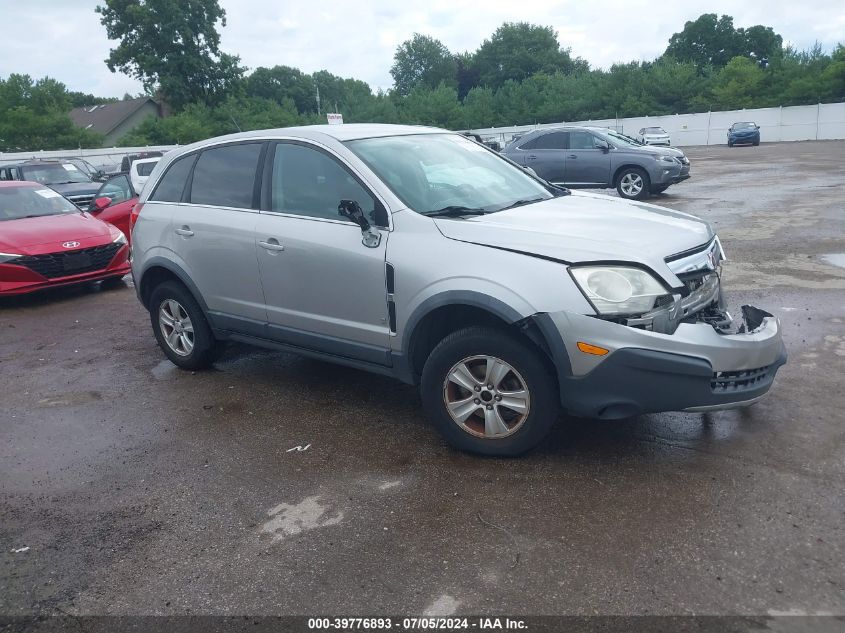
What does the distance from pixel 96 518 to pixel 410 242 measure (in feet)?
7.34

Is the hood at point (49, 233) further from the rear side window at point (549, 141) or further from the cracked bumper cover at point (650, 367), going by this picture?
the rear side window at point (549, 141)

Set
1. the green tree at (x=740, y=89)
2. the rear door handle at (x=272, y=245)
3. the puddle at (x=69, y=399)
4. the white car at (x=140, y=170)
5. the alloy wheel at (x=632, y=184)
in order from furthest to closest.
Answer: the green tree at (x=740, y=89)
the alloy wheel at (x=632, y=184)
the white car at (x=140, y=170)
the puddle at (x=69, y=399)
the rear door handle at (x=272, y=245)

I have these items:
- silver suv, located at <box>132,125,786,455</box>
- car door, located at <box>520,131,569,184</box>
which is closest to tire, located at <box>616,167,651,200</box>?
car door, located at <box>520,131,569,184</box>

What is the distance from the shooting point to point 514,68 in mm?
86938

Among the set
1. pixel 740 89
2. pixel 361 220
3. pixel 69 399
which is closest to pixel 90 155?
pixel 69 399

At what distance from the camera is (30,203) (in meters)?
10.3

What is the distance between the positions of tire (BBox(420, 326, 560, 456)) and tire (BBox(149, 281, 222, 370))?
242cm

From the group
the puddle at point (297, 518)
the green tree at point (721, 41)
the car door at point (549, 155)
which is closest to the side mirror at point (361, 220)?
the puddle at point (297, 518)

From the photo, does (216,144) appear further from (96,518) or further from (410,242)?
(96,518)

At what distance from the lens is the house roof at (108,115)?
6206 centimetres

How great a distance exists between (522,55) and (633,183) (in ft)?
251

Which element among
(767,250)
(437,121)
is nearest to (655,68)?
(437,121)

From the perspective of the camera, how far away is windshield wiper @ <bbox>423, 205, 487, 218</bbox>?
4.41m

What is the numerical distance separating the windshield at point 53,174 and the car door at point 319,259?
45.9 ft
